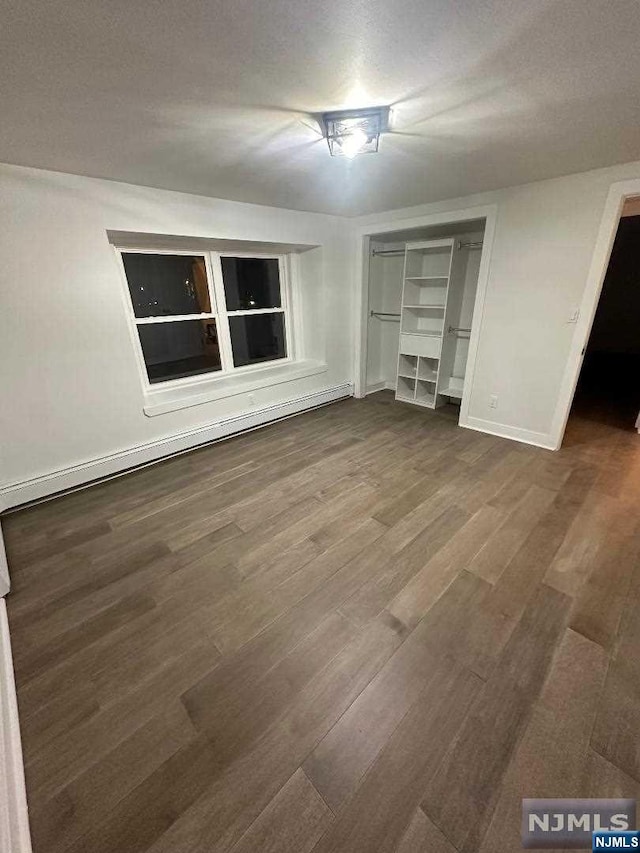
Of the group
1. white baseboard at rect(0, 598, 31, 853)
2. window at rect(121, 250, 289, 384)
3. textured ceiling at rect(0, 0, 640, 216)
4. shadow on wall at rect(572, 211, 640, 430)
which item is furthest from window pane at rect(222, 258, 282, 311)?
shadow on wall at rect(572, 211, 640, 430)

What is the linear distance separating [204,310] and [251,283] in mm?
685

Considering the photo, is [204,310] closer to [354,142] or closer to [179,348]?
[179,348]

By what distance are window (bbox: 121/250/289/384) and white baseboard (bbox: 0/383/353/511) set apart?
0.64m

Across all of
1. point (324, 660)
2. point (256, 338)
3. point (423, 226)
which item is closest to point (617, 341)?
point (423, 226)

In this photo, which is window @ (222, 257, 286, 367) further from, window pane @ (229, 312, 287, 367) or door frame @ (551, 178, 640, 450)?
door frame @ (551, 178, 640, 450)

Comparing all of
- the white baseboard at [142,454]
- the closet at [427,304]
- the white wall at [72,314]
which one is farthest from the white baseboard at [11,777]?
the closet at [427,304]

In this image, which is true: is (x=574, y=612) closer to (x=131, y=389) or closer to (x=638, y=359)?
(x=131, y=389)

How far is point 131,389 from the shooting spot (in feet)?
9.22

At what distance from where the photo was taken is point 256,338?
13.2ft

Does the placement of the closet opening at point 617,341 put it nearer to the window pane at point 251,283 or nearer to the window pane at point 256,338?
the window pane at point 256,338

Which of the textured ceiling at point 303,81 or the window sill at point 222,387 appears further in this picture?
the window sill at point 222,387

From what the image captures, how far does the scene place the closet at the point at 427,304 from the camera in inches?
149

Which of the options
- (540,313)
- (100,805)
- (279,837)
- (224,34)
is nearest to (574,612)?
(279,837)

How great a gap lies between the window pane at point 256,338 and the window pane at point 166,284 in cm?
44
